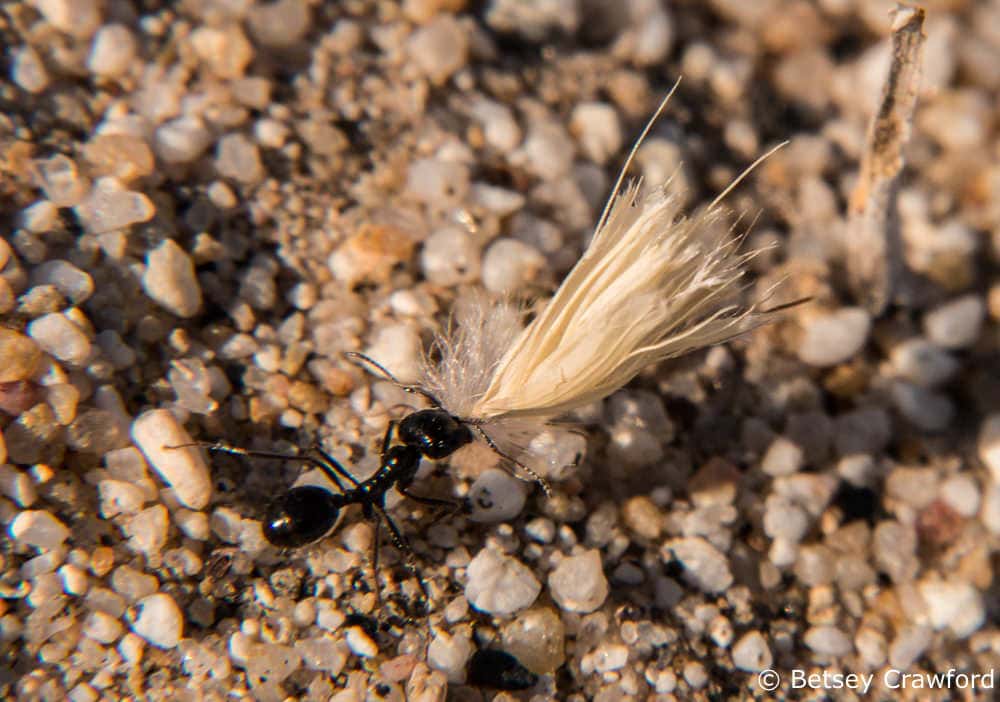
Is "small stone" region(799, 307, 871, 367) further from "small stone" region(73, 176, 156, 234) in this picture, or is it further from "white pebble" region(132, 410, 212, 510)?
"small stone" region(73, 176, 156, 234)

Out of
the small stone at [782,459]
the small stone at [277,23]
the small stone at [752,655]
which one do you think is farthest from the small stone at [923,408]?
the small stone at [277,23]

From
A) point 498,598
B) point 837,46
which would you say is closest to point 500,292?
point 498,598

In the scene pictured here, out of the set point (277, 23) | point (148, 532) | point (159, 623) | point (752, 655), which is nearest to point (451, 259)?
point (277, 23)

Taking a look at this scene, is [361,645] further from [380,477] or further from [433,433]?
[433,433]

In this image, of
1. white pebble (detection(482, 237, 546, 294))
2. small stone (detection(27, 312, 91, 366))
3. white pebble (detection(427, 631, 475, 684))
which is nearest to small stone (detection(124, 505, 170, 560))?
small stone (detection(27, 312, 91, 366))

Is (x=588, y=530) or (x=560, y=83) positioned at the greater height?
(x=560, y=83)

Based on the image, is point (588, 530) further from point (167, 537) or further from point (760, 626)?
point (167, 537)

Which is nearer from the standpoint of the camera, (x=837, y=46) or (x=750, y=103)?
(x=750, y=103)

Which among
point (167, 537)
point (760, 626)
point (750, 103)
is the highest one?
point (750, 103)

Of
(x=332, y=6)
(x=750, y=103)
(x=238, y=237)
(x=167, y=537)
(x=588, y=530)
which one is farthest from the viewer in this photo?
(x=750, y=103)
